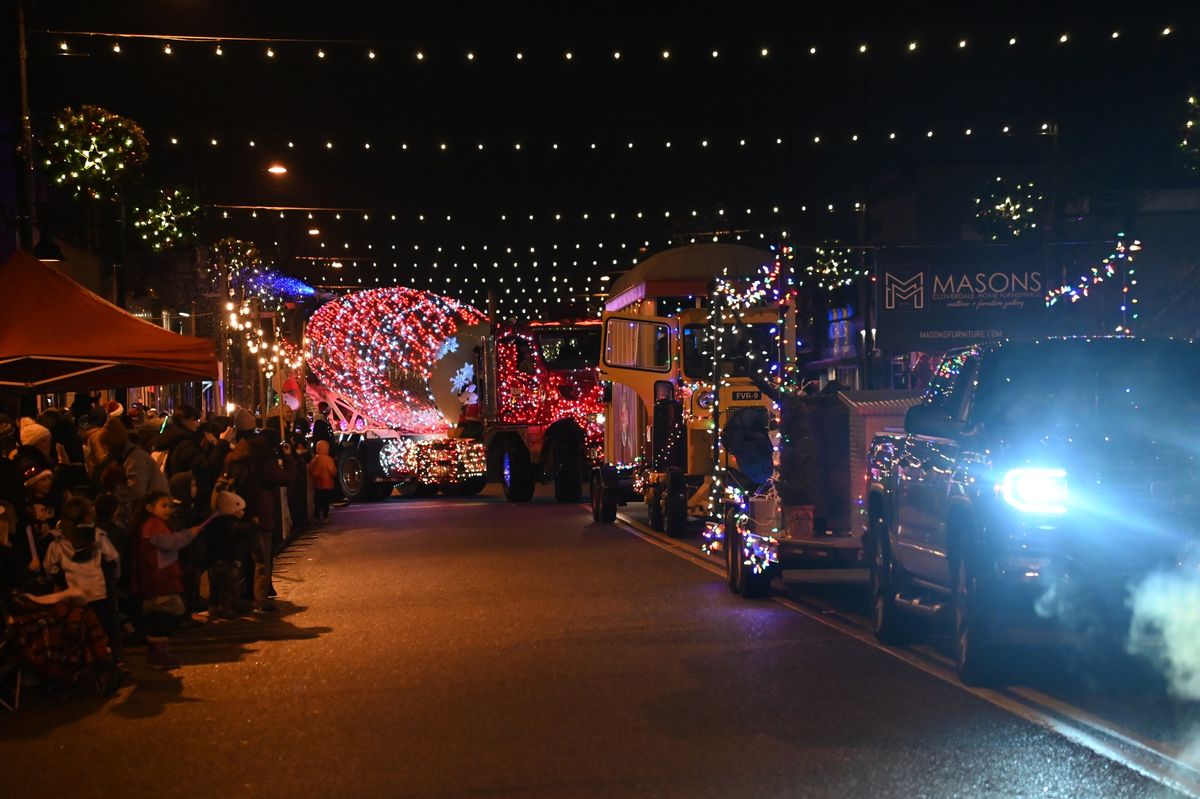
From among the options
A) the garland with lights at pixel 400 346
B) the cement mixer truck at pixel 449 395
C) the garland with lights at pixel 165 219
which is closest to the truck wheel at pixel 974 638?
the garland with lights at pixel 165 219

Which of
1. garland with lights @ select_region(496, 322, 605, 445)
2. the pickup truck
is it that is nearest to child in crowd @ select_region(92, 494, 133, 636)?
the pickup truck

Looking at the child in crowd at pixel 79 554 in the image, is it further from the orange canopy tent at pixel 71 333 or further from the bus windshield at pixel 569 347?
the bus windshield at pixel 569 347

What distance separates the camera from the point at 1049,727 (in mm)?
8469

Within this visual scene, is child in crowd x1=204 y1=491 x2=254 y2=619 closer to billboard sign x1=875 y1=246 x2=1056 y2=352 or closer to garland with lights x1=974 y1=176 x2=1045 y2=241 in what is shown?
billboard sign x1=875 y1=246 x2=1056 y2=352

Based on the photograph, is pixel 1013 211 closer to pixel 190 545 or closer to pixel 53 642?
→ pixel 190 545

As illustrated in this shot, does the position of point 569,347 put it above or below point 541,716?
above

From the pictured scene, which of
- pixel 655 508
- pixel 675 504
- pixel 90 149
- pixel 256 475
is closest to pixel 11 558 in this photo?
pixel 256 475

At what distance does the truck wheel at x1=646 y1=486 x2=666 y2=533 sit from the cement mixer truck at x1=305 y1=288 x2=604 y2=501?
7.06 meters

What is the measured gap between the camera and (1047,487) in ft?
30.4

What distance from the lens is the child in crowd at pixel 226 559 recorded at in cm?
1481

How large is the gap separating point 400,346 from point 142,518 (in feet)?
85.7

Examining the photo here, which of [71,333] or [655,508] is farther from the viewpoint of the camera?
[655,508]

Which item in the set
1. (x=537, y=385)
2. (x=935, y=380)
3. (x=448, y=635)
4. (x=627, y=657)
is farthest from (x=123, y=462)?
(x=537, y=385)

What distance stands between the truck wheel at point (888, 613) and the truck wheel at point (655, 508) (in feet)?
35.6
